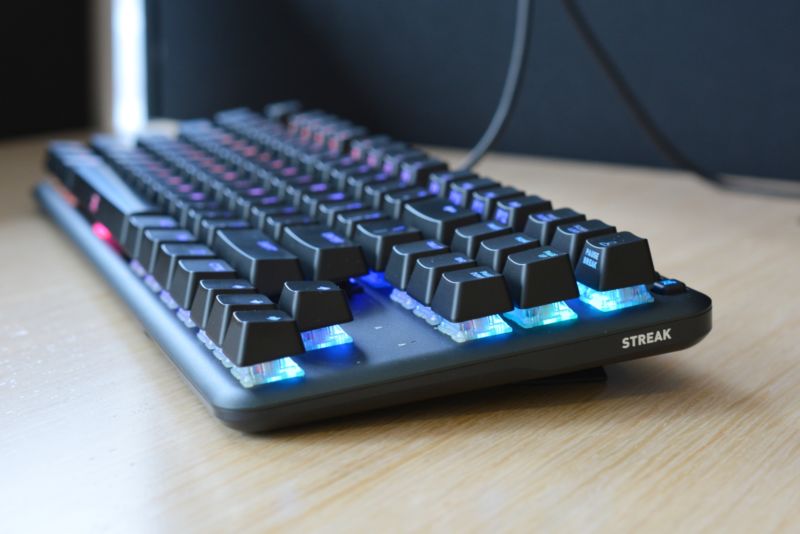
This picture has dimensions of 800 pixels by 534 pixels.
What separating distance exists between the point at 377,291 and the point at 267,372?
113mm

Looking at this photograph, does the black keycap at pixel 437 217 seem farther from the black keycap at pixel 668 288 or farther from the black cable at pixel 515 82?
the black cable at pixel 515 82

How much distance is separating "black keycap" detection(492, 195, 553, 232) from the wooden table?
100 millimetres

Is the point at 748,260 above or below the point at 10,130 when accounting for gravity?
above

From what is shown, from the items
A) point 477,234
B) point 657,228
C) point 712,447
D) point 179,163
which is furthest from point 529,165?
point 712,447

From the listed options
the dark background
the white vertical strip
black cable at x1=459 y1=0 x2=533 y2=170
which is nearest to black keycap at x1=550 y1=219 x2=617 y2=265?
black cable at x1=459 y1=0 x2=533 y2=170

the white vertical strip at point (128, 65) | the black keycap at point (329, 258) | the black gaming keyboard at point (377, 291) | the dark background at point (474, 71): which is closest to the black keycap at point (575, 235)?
the black gaming keyboard at point (377, 291)

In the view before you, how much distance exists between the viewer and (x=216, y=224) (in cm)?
60

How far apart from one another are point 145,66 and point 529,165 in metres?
0.51

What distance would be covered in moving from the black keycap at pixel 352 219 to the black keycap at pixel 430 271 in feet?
0.31

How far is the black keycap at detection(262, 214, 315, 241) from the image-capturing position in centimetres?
59

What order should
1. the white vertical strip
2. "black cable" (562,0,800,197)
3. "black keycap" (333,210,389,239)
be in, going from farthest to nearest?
the white vertical strip, "black cable" (562,0,800,197), "black keycap" (333,210,389,239)

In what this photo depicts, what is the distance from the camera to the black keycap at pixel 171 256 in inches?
20.8

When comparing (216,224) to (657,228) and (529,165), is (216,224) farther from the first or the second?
(529,165)

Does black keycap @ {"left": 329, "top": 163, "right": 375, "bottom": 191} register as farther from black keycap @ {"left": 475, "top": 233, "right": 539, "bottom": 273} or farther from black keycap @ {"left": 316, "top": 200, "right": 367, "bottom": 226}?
black keycap @ {"left": 475, "top": 233, "right": 539, "bottom": 273}
